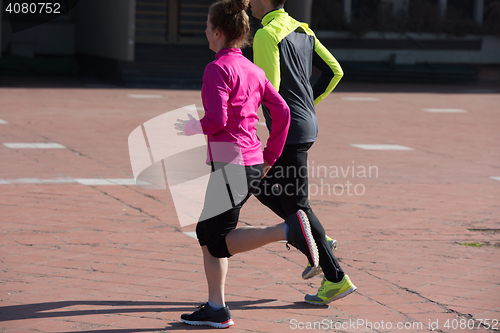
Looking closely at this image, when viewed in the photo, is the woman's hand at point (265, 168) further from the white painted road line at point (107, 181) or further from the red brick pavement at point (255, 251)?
the white painted road line at point (107, 181)

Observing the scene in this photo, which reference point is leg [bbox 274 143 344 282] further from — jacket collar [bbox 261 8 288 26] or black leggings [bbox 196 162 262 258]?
jacket collar [bbox 261 8 288 26]

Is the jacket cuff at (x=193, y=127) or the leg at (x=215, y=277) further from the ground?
the jacket cuff at (x=193, y=127)

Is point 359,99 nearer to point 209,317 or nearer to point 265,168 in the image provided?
point 265,168

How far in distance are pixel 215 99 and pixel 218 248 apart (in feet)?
2.51

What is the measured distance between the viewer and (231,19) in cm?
328

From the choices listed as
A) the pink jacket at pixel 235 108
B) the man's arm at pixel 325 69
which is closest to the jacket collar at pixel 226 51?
the pink jacket at pixel 235 108

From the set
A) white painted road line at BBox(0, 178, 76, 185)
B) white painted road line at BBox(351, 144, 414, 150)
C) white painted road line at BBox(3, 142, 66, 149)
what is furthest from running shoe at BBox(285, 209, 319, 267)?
white painted road line at BBox(351, 144, 414, 150)

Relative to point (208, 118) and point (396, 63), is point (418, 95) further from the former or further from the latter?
point (208, 118)

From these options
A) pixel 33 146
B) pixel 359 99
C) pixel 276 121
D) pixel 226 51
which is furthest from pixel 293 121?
pixel 359 99

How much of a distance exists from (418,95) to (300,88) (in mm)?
15864

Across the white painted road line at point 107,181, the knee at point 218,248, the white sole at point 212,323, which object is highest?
the knee at point 218,248

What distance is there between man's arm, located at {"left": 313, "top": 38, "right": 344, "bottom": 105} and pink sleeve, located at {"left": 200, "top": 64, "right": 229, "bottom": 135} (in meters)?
1.00

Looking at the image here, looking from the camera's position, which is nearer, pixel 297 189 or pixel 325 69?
pixel 297 189

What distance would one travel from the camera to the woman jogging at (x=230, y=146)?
10.6 feet
